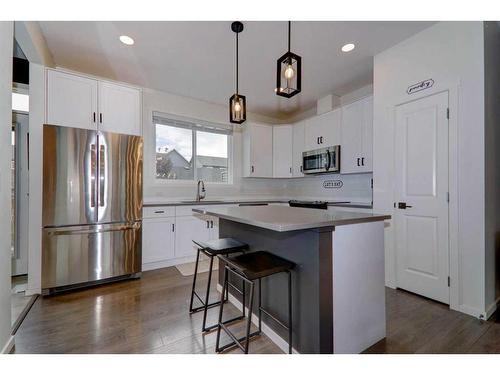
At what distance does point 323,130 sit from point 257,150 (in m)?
1.28

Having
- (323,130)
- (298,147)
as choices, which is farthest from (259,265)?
(298,147)

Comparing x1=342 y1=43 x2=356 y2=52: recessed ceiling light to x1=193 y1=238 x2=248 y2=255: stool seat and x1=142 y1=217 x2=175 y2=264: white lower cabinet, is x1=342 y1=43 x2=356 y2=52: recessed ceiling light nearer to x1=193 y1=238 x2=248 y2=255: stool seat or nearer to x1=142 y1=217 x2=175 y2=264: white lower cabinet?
x1=193 y1=238 x2=248 y2=255: stool seat

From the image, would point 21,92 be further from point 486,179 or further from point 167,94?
point 486,179

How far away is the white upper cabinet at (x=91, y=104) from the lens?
2.52m

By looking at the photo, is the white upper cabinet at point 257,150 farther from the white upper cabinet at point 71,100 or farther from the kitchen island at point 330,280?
the kitchen island at point 330,280

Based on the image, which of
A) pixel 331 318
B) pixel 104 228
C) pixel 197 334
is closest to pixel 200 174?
pixel 104 228

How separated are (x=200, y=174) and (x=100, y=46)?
2335 mm

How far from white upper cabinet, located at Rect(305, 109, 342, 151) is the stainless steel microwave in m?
0.09

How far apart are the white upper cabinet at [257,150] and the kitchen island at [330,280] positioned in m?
2.91

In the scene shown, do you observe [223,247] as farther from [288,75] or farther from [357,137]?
[357,137]

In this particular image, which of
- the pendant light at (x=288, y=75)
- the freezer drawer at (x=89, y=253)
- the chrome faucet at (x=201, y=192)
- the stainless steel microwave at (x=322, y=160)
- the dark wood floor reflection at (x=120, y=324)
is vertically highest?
the pendant light at (x=288, y=75)

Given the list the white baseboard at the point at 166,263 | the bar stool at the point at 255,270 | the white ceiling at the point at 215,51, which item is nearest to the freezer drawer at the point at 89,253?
the white baseboard at the point at 166,263

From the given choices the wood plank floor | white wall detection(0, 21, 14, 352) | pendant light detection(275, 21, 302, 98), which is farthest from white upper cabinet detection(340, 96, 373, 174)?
white wall detection(0, 21, 14, 352)
